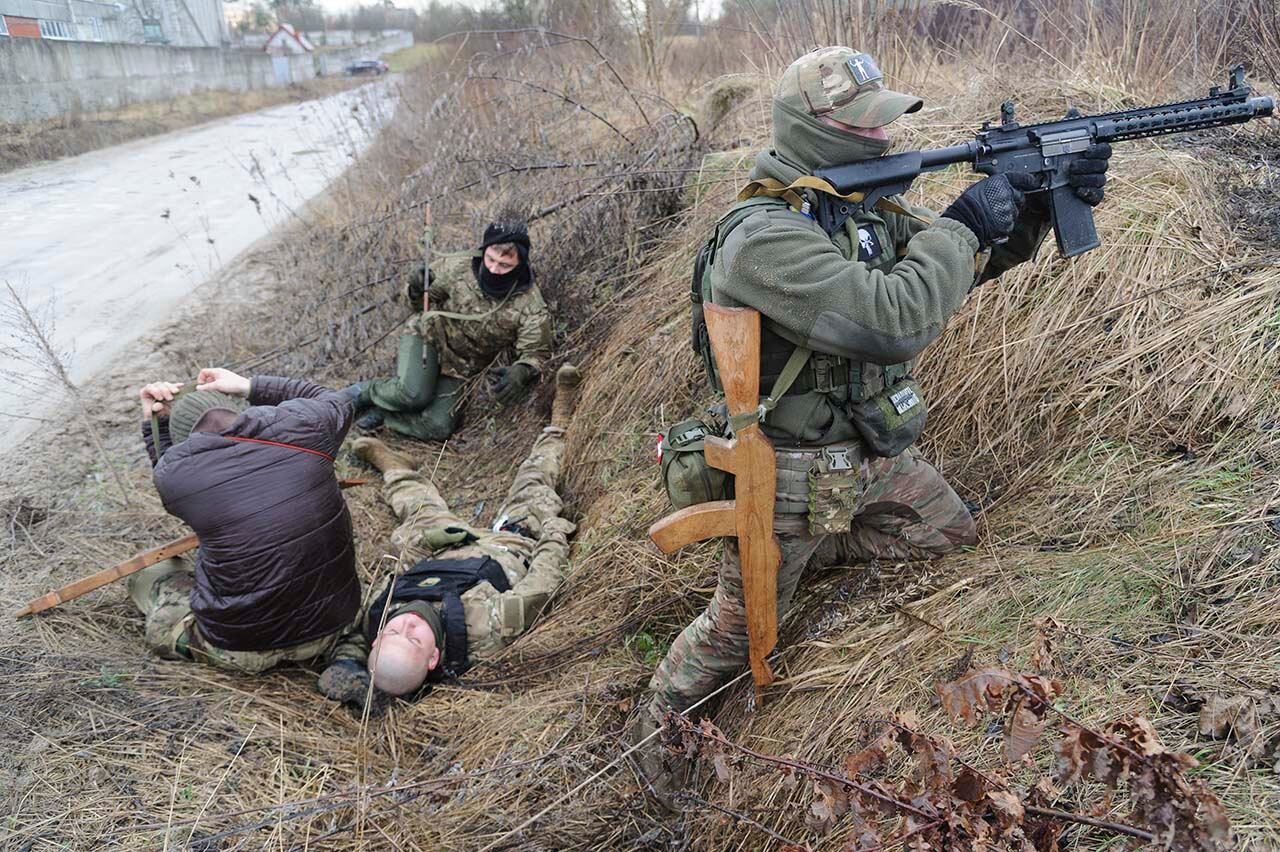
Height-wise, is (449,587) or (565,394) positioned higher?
(565,394)

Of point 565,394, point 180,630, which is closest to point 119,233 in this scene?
point 565,394

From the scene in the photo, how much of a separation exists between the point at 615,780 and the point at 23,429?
4962 millimetres

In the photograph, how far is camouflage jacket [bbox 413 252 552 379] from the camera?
545 centimetres

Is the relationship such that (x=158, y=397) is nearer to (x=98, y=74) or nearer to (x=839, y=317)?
(x=839, y=317)

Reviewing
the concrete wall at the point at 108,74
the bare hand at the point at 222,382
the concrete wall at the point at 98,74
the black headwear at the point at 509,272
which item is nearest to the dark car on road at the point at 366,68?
the concrete wall at the point at 108,74

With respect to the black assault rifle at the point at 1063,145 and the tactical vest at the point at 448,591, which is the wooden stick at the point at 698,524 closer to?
the black assault rifle at the point at 1063,145

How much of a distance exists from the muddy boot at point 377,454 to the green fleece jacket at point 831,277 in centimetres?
320

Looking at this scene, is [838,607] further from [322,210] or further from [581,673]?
[322,210]

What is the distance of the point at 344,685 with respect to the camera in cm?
353

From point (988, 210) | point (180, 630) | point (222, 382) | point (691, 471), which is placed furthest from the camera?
point (222, 382)

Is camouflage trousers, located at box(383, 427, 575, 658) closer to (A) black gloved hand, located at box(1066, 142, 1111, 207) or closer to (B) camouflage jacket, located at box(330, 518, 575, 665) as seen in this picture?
(B) camouflage jacket, located at box(330, 518, 575, 665)

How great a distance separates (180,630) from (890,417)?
309 cm

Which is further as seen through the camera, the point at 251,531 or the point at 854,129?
the point at 251,531

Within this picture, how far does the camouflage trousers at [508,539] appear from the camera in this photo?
12.5ft
